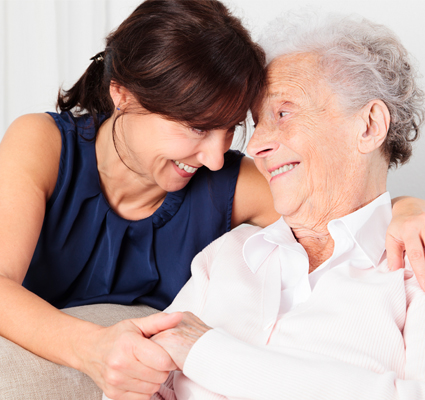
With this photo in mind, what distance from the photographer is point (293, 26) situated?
59.9 inches

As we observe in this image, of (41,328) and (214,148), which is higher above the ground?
(214,148)

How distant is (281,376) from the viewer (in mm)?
1004

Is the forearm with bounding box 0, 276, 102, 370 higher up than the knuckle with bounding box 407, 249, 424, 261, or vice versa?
the knuckle with bounding box 407, 249, 424, 261

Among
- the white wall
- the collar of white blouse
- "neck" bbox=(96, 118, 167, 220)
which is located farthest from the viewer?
the white wall

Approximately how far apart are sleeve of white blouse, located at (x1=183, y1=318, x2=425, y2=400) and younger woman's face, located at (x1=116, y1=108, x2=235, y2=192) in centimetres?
58

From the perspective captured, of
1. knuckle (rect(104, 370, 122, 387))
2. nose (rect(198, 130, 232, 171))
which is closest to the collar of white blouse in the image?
nose (rect(198, 130, 232, 171))

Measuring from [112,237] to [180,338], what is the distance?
71cm

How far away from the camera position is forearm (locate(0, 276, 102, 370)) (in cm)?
119

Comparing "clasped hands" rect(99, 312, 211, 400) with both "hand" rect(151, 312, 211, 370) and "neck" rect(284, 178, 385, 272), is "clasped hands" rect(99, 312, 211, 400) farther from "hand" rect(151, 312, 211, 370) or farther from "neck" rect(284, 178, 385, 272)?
"neck" rect(284, 178, 385, 272)

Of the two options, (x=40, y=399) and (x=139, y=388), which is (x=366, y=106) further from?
(x=40, y=399)

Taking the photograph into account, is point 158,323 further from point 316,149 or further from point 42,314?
point 316,149

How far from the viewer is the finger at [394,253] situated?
1233mm

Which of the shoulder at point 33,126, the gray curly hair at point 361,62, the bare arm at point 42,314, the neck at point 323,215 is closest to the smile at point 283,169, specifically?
the neck at point 323,215

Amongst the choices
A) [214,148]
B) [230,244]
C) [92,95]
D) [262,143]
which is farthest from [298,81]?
[92,95]
